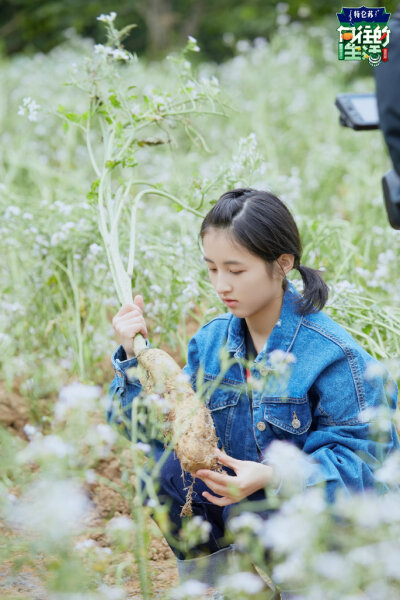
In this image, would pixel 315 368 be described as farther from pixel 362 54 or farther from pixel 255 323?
pixel 362 54

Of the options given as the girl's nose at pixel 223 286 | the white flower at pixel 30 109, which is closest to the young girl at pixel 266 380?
the girl's nose at pixel 223 286

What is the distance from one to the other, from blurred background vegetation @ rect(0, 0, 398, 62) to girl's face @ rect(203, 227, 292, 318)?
8.17 meters

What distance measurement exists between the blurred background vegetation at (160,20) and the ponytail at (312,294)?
8094mm

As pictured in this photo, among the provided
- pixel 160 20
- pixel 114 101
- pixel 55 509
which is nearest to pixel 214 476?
pixel 55 509

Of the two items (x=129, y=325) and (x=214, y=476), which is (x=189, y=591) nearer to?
(x=214, y=476)

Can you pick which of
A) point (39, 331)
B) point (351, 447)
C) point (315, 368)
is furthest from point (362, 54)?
point (39, 331)

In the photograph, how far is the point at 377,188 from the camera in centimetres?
364

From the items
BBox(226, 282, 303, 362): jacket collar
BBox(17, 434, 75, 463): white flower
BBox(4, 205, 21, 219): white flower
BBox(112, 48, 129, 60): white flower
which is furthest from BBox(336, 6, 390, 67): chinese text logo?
BBox(17, 434, 75, 463): white flower

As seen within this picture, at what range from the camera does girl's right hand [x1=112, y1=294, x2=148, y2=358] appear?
5.86 ft

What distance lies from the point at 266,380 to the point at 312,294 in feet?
0.89

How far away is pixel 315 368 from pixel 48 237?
4.20 ft

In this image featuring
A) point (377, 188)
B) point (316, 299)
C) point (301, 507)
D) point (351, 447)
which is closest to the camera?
point (301, 507)

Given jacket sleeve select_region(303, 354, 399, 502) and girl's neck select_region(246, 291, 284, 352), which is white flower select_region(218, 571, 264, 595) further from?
girl's neck select_region(246, 291, 284, 352)

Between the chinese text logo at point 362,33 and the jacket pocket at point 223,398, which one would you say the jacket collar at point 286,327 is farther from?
the chinese text logo at point 362,33
